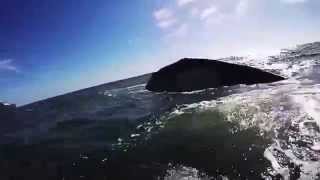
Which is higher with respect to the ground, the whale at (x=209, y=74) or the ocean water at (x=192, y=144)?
the whale at (x=209, y=74)

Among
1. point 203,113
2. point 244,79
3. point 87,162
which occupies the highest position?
point 244,79

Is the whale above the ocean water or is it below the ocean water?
above

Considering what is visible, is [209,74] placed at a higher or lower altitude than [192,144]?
higher

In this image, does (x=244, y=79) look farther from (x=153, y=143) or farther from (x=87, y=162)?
(x=87, y=162)

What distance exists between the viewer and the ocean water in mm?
10836

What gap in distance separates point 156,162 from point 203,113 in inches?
285

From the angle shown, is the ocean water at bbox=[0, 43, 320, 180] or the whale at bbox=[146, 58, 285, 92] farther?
the whale at bbox=[146, 58, 285, 92]

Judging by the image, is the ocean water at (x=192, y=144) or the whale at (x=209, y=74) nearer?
the ocean water at (x=192, y=144)

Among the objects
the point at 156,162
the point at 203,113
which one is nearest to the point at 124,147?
the point at 156,162

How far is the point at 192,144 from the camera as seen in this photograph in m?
13.7

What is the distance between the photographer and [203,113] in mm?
19031

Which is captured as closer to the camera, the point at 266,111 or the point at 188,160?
the point at 188,160

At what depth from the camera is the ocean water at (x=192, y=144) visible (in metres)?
10.8

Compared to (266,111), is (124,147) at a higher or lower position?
lower
